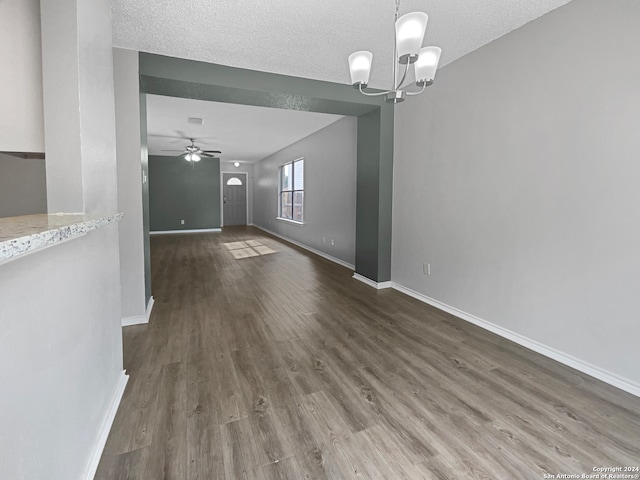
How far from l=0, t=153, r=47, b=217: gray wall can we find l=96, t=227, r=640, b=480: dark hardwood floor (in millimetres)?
1181

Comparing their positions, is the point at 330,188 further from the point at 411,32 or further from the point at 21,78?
the point at 21,78

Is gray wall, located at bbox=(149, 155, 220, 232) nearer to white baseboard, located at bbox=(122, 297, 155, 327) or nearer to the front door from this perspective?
the front door

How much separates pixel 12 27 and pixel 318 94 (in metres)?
2.66

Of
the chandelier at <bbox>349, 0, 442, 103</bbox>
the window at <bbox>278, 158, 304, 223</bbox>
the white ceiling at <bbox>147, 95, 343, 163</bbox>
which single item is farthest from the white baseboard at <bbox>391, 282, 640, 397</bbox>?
the window at <bbox>278, 158, 304, 223</bbox>

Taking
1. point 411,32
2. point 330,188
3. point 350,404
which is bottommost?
point 350,404

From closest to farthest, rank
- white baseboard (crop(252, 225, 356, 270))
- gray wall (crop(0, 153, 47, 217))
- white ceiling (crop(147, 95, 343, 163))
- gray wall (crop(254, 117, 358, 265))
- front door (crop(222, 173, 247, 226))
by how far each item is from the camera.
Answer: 1. gray wall (crop(0, 153, 47, 217))
2. white ceiling (crop(147, 95, 343, 163))
3. gray wall (crop(254, 117, 358, 265))
4. white baseboard (crop(252, 225, 356, 270))
5. front door (crop(222, 173, 247, 226))

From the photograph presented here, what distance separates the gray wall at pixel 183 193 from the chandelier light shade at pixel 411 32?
9.32 m

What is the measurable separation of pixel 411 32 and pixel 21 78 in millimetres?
1755

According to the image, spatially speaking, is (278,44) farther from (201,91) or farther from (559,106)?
(559,106)

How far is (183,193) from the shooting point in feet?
32.3

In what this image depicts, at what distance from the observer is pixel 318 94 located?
3514 millimetres

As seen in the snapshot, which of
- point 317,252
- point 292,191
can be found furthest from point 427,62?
point 292,191

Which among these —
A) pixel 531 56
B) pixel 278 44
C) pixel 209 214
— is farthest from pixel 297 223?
pixel 531 56

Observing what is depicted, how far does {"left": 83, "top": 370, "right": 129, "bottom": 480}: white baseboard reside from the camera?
1.31m
